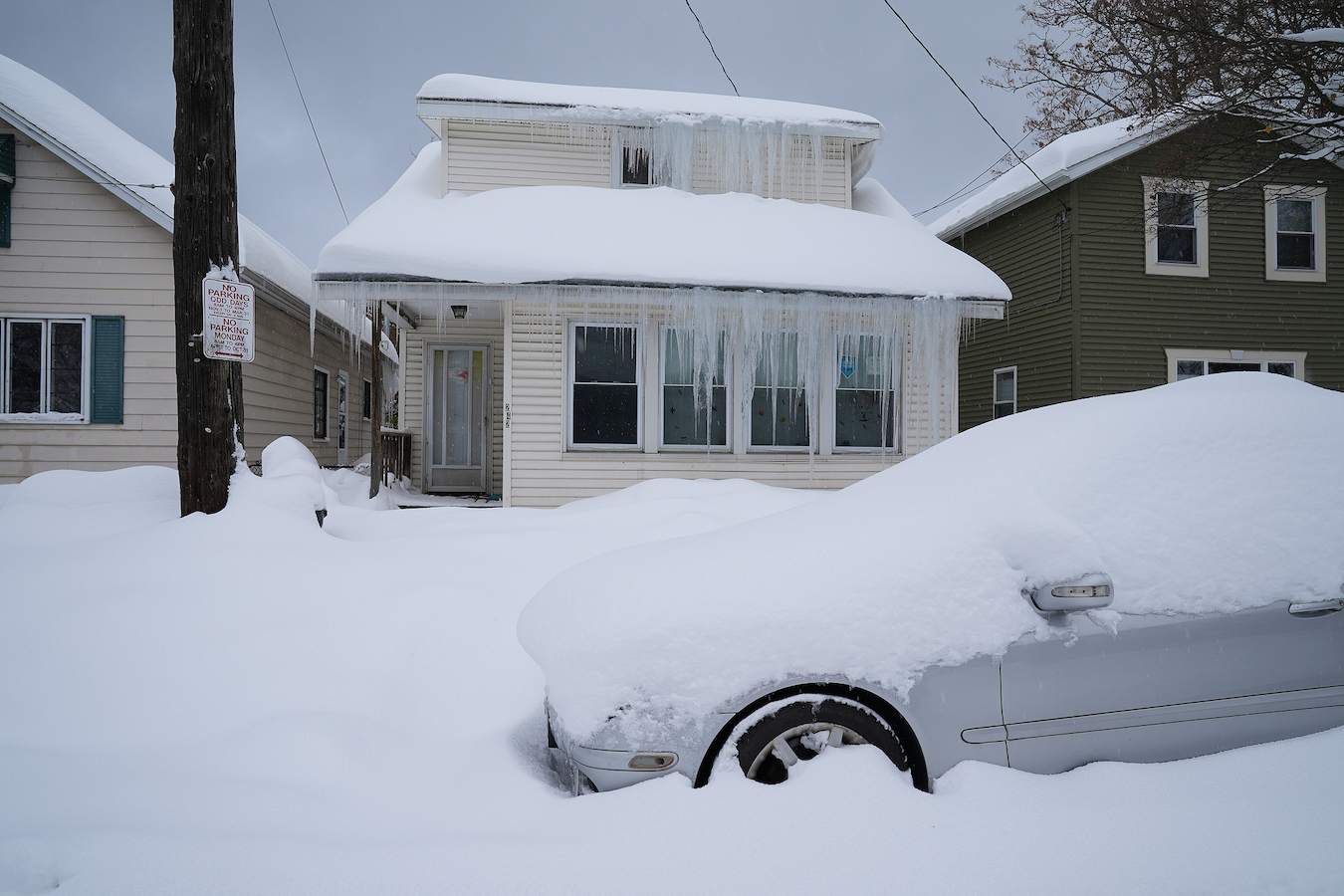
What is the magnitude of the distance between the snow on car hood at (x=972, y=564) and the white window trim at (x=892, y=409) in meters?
6.58

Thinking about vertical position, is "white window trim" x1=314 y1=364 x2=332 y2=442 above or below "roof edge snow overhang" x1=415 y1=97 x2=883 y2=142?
below

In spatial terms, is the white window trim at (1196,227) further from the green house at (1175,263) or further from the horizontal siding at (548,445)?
the horizontal siding at (548,445)

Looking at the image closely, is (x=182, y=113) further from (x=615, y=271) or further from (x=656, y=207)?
(x=656, y=207)

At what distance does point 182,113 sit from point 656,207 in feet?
18.1

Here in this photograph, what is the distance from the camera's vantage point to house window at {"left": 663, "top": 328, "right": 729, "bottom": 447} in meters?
9.00

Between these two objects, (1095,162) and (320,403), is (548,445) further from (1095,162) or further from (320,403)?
(1095,162)

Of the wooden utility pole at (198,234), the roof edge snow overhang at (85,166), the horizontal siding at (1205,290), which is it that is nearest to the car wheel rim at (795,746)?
the wooden utility pole at (198,234)

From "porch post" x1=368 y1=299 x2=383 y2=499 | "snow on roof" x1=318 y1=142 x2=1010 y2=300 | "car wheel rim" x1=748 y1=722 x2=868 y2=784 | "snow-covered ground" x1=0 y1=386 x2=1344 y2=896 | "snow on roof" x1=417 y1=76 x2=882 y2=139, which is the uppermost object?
"snow on roof" x1=417 y1=76 x2=882 y2=139

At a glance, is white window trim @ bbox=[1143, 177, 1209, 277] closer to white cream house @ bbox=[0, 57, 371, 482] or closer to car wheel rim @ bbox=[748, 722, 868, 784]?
car wheel rim @ bbox=[748, 722, 868, 784]

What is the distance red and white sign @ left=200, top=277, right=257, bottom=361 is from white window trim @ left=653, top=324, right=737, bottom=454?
496 cm

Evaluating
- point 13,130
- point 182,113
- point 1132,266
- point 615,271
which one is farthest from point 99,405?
point 1132,266

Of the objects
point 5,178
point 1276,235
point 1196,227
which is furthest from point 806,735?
point 1276,235

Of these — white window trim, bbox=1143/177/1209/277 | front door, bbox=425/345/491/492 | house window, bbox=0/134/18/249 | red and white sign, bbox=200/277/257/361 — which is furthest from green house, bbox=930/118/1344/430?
house window, bbox=0/134/18/249

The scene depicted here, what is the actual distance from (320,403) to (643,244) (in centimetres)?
792
